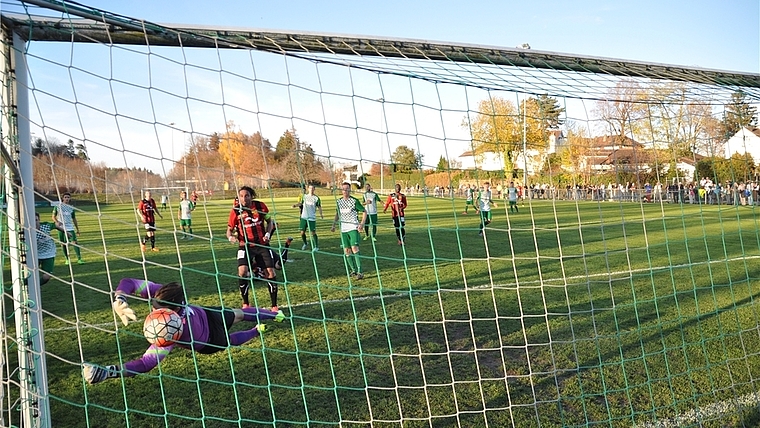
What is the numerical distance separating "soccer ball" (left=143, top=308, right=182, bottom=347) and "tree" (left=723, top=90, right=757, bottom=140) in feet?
15.7

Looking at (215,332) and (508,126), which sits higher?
(508,126)

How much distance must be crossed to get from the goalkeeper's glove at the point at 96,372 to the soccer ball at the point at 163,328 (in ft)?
0.95

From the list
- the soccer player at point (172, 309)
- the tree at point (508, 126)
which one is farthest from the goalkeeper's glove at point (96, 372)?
the tree at point (508, 126)

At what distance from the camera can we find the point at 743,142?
5.20 metres

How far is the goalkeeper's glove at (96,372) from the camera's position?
3289 mm

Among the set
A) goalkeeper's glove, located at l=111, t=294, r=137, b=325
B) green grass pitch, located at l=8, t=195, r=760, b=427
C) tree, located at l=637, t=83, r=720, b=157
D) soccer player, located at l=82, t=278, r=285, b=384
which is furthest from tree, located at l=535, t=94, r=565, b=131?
goalkeeper's glove, located at l=111, t=294, r=137, b=325

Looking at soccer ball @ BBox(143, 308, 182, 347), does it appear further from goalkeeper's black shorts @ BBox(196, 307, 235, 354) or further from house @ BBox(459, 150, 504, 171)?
house @ BBox(459, 150, 504, 171)

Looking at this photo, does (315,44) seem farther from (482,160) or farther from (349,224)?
(349,224)

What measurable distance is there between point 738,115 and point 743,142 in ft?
1.16

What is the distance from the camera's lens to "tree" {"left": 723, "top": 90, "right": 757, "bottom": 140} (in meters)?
4.73

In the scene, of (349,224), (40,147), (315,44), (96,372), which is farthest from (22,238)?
(349,224)

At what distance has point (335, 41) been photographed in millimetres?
3459

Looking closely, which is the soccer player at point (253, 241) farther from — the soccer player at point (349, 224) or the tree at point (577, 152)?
the tree at point (577, 152)

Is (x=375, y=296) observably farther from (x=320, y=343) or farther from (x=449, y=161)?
(x=449, y=161)
